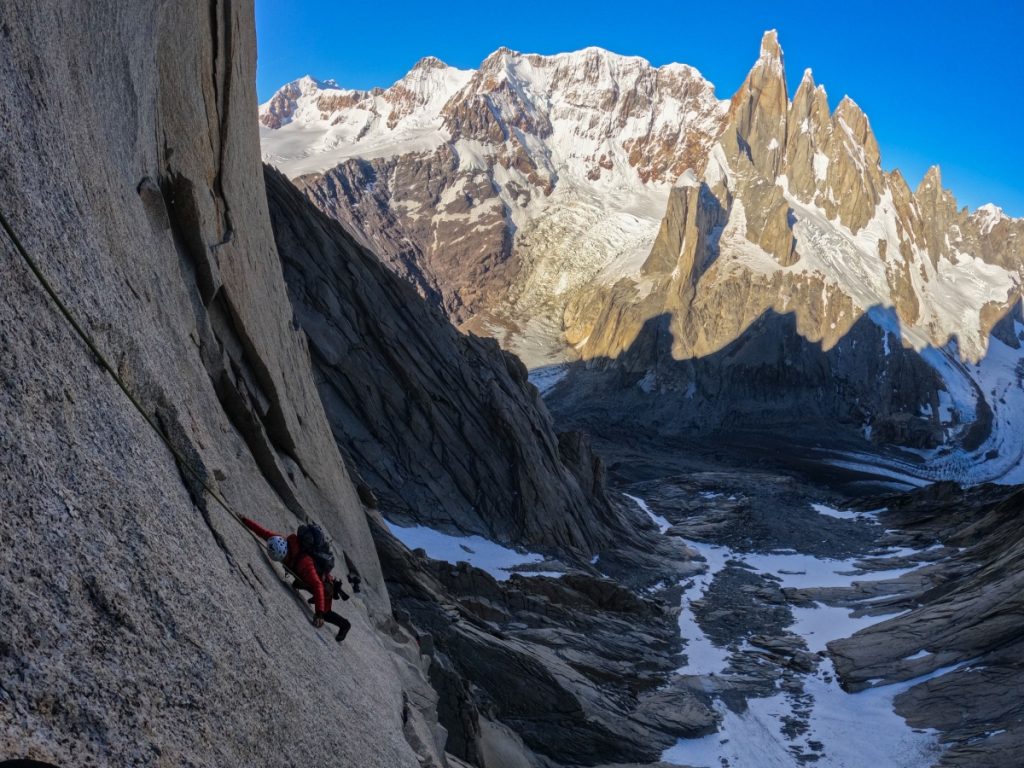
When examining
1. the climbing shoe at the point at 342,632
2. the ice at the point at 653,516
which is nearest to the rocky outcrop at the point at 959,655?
the climbing shoe at the point at 342,632

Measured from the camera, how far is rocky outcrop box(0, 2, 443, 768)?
16.2 ft

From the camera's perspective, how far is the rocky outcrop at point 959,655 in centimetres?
2536

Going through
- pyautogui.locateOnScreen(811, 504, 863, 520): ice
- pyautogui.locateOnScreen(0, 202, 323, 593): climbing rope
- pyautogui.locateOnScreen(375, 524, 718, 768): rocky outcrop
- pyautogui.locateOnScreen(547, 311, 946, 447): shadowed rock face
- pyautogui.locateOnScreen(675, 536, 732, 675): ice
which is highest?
pyautogui.locateOnScreen(547, 311, 946, 447): shadowed rock face

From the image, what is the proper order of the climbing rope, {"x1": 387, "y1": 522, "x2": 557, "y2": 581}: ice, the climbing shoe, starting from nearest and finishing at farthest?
the climbing rope
the climbing shoe
{"x1": 387, "y1": 522, "x2": 557, "y2": 581}: ice

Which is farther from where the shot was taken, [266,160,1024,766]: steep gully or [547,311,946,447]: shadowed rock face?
[547,311,946,447]: shadowed rock face

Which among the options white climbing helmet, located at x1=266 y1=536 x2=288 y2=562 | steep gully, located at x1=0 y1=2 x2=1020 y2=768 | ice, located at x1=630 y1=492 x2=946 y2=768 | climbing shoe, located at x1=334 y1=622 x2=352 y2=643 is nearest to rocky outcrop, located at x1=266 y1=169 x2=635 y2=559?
ice, located at x1=630 y1=492 x2=946 y2=768

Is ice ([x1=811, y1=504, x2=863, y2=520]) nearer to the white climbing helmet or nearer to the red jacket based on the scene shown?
the red jacket

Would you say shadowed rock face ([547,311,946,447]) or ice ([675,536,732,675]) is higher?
shadowed rock face ([547,311,946,447])

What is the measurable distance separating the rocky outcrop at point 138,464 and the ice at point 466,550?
23.9m

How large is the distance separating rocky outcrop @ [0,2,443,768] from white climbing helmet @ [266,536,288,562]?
19 centimetres

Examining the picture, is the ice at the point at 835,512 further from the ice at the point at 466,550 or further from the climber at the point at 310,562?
the climber at the point at 310,562

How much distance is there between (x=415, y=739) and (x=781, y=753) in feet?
63.6

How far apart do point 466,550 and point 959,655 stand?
71.8 feet

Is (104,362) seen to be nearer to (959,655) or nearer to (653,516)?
(959,655)
